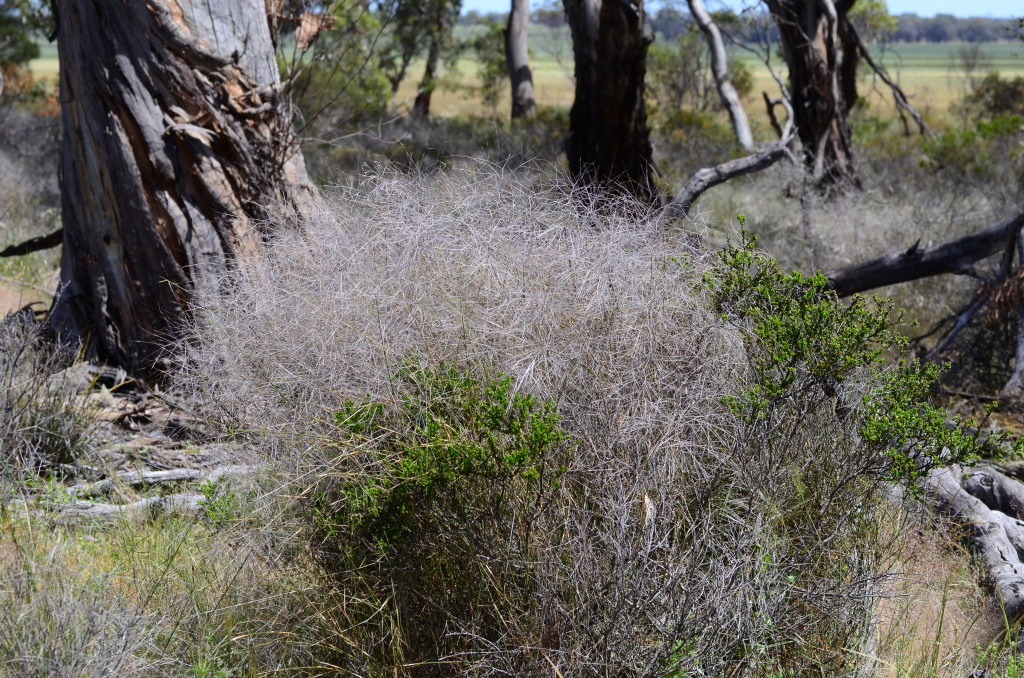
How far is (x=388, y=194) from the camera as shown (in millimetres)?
3240

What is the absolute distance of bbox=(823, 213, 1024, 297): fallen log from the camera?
4715 mm

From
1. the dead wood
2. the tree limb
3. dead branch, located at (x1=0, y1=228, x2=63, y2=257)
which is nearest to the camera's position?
the dead wood

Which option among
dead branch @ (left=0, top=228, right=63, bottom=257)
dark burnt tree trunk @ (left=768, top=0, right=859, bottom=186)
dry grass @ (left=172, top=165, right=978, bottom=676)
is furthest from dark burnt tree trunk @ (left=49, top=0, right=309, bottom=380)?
dark burnt tree trunk @ (left=768, top=0, right=859, bottom=186)

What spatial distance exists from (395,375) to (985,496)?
2.54 m

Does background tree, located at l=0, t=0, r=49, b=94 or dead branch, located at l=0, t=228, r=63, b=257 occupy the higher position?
background tree, located at l=0, t=0, r=49, b=94

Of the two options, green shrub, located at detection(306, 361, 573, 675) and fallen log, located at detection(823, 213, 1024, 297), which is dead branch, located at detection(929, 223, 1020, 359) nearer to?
fallen log, located at detection(823, 213, 1024, 297)

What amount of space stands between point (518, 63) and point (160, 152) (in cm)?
1370

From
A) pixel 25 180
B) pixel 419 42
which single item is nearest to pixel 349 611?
pixel 25 180

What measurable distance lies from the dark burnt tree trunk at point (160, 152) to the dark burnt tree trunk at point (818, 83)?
19.9 feet

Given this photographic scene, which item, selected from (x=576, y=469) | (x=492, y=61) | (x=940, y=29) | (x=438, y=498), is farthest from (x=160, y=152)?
(x=940, y=29)

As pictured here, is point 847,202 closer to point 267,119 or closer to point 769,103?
point 769,103

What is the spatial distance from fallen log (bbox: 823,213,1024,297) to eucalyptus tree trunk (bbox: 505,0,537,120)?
1242 centimetres

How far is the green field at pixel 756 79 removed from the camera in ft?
77.1

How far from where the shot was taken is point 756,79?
126ft
